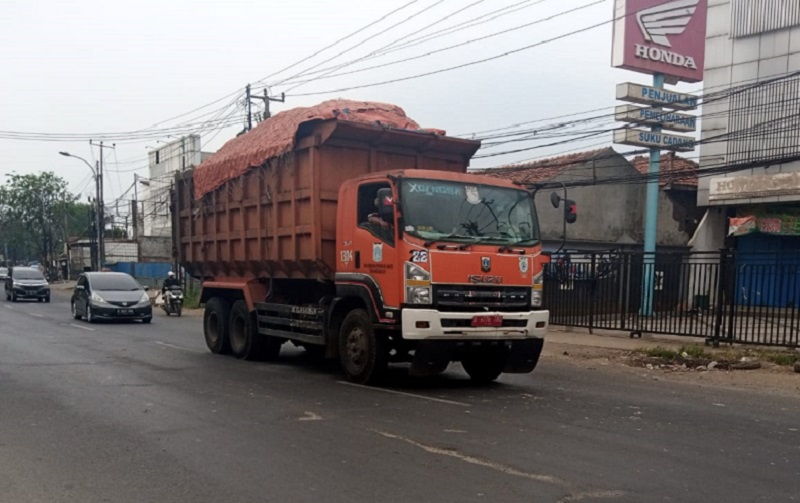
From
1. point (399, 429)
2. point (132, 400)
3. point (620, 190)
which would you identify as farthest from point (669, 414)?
point (620, 190)

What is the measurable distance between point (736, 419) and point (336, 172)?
241 inches

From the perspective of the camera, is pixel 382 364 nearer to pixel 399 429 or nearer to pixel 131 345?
pixel 399 429

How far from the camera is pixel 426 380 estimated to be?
1070 cm

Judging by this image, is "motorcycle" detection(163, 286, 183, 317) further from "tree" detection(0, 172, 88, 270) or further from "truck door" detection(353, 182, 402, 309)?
"tree" detection(0, 172, 88, 270)

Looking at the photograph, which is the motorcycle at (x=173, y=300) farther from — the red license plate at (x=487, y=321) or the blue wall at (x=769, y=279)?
the red license plate at (x=487, y=321)

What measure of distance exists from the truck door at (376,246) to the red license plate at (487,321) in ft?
3.30

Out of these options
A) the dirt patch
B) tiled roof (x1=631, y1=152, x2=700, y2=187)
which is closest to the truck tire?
the dirt patch

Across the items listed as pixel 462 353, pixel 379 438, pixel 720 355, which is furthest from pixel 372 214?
pixel 720 355

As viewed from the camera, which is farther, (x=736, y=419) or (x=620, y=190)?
(x=620, y=190)

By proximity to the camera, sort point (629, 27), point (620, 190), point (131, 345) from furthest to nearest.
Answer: point (620, 190) < point (629, 27) < point (131, 345)

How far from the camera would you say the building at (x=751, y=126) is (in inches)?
907

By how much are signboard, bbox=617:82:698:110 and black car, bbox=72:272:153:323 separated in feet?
53.9

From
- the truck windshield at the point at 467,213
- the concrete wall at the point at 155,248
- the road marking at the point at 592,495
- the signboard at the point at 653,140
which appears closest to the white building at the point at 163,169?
the concrete wall at the point at 155,248

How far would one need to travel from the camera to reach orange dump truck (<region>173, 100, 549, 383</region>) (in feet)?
29.8
